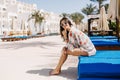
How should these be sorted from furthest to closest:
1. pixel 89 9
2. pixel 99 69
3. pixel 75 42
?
pixel 89 9 < pixel 75 42 < pixel 99 69

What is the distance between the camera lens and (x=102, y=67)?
4.79m

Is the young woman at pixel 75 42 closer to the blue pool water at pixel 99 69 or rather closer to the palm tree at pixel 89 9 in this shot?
the blue pool water at pixel 99 69

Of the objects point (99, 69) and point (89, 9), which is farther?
point (89, 9)

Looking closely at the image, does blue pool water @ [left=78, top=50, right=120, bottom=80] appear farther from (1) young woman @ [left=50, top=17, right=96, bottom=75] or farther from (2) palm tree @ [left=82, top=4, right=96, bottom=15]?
(2) palm tree @ [left=82, top=4, right=96, bottom=15]

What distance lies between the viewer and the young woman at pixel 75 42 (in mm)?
5645

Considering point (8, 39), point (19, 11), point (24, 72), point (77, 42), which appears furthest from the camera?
point (19, 11)

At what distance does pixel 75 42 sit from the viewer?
5824 mm

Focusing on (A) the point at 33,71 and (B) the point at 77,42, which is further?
(A) the point at 33,71

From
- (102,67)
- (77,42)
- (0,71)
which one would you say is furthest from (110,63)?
(0,71)

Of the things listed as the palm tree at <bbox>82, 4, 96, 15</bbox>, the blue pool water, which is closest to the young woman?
the blue pool water

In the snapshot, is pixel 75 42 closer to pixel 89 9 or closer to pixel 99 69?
pixel 99 69

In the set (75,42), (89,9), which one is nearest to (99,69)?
(75,42)

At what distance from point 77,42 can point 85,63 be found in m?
1.04

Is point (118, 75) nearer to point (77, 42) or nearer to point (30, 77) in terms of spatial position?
point (77, 42)
